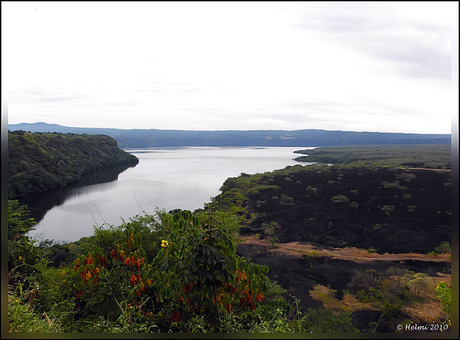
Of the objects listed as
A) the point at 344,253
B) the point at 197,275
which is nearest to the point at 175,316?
the point at 197,275

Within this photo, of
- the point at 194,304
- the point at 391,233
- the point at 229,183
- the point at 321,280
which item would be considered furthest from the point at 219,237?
the point at 229,183

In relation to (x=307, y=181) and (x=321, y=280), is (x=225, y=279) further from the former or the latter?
(x=307, y=181)

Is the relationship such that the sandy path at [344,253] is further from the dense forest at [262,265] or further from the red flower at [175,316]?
the red flower at [175,316]

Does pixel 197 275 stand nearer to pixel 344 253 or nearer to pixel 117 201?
pixel 344 253

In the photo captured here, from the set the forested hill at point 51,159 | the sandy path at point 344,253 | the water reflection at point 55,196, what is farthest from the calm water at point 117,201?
the sandy path at point 344,253

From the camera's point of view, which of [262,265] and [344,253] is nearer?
[262,265]

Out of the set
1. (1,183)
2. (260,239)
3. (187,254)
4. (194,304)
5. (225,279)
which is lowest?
(260,239)

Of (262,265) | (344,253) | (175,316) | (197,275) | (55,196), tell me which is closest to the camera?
(197,275)
